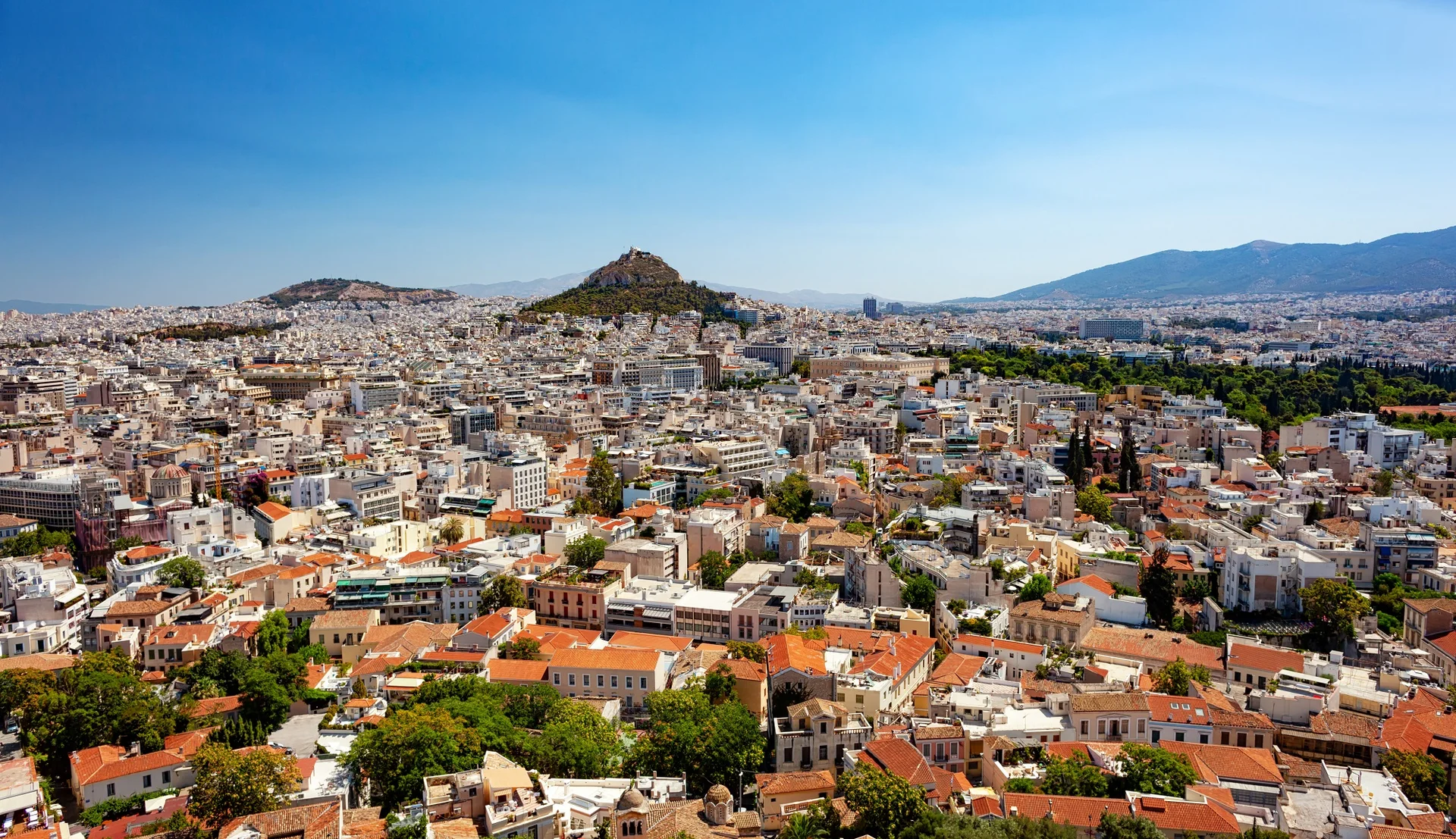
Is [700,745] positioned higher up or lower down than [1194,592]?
higher up

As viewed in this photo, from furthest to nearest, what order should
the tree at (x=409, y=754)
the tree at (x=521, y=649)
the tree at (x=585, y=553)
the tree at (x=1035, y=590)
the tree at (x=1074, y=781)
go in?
the tree at (x=585, y=553) → the tree at (x=1035, y=590) → the tree at (x=521, y=649) → the tree at (x=409, y=754) → the tree at (x=1074, y=781)

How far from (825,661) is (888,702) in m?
1.24

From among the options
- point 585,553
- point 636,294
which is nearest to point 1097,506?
point 585,553

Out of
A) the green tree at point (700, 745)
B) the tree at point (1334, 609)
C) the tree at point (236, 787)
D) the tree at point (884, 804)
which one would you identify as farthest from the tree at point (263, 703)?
the tree at point (1334, 609)

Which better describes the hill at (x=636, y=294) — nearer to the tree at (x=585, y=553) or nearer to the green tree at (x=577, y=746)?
the tree at (x=585, y=553)

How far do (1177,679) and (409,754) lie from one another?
34.8ft

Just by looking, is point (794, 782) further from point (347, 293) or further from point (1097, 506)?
point (347, 293)

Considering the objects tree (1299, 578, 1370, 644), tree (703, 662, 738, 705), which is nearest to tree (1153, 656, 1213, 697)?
tree (1299, 578, 1370, 644)

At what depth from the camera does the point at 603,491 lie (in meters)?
28.5

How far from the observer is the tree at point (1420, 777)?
12.7 meters

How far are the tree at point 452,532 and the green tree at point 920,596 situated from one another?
10.8 metres

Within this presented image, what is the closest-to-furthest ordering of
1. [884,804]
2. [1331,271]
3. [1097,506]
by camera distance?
[884,804]
[1097,506]
[1331,271]

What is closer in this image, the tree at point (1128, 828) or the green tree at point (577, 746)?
the tree at point (1128, 828)

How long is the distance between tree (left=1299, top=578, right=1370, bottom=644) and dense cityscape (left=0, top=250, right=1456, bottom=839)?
7 cm
